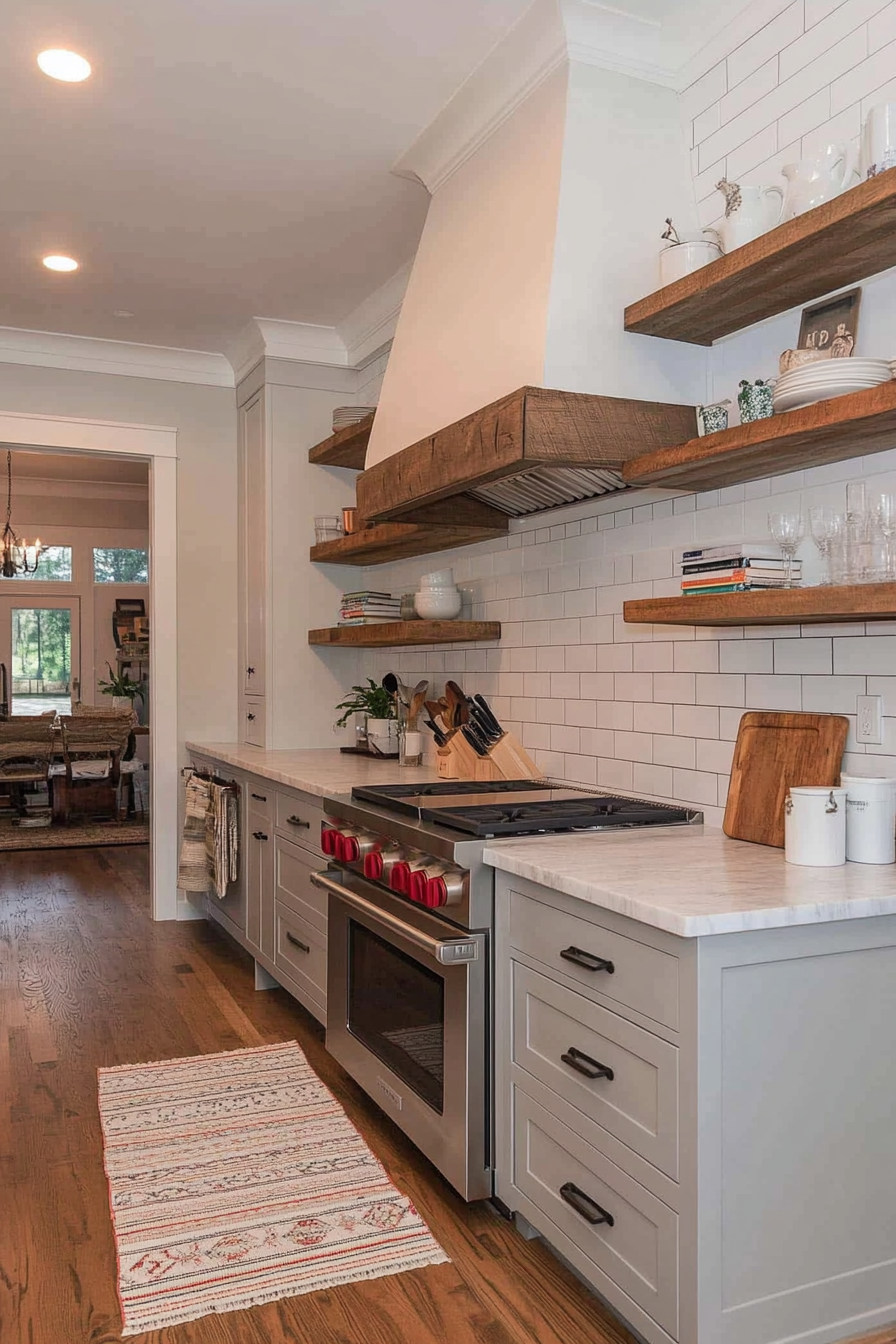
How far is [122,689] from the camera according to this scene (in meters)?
9.92

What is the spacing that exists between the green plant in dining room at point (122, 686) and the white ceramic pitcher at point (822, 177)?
8.62 metres

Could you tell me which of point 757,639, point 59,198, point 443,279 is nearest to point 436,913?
point 757,639

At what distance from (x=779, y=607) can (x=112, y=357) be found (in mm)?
4120

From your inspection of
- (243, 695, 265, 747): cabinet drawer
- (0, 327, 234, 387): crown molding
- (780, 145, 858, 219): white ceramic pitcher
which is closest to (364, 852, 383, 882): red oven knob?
(780, 145, 858, 219): white ceramic pitcher

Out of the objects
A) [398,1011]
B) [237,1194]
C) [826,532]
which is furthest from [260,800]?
[826,532]

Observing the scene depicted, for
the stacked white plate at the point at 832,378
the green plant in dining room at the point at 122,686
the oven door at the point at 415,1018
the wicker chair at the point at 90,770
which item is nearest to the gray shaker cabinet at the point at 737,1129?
the oven door at the point at 415,1018

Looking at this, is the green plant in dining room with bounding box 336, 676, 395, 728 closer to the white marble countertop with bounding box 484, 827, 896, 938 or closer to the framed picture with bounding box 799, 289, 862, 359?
the white marble countertop with bounding box 484, 827, 896, 938

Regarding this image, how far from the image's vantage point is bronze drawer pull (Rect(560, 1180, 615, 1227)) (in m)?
1.90

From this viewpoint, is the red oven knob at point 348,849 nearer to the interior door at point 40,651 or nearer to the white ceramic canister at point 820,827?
the white ceramic canister at point 820,827

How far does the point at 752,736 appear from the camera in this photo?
2.47 metres

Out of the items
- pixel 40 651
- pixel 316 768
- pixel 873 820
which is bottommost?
pixel 316 768

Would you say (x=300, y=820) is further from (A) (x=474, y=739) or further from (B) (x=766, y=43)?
(B) (x=766, y=43)

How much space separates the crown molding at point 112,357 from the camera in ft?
16.4

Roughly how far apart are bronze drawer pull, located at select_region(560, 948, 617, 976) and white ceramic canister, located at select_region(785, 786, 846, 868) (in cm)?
46
